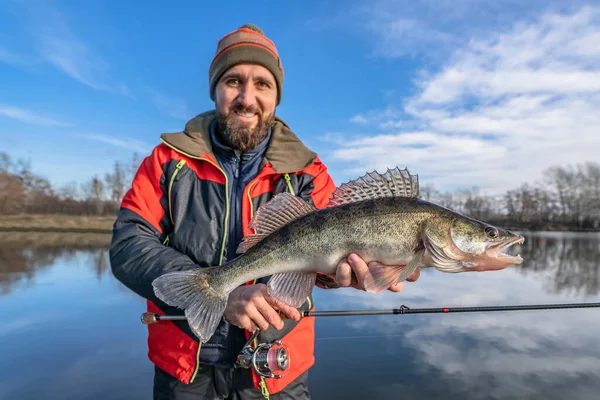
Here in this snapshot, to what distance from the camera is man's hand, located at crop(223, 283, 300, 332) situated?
2.34m

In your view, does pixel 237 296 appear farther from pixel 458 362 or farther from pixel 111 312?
pixel 111 312

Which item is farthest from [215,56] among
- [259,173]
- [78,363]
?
[78,363]

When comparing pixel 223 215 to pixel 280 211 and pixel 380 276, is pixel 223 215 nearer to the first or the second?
pixel 280 211

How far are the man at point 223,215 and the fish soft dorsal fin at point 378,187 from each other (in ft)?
1.52

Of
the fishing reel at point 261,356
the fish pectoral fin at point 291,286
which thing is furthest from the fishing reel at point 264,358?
the fish pectoral fin at point 291,286

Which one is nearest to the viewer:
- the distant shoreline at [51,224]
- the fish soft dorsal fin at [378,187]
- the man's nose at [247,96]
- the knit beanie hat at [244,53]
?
the fish soft dorsal fin at [378,187]

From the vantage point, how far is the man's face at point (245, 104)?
3.05 meters

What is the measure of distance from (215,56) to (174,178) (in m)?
1.31

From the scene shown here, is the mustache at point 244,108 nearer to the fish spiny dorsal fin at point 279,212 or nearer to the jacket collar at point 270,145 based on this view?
the jacket collar at point 270,145

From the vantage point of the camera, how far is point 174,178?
111 inches

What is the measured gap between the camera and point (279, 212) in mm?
2551

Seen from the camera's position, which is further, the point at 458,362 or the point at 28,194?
the point at 28,194

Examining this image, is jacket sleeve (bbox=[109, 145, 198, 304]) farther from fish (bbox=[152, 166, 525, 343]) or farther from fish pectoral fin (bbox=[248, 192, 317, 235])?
fish pectoral fin (bbox=[248, 192, 317, 235])

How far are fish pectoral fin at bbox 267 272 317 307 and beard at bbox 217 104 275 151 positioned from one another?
1207mm
